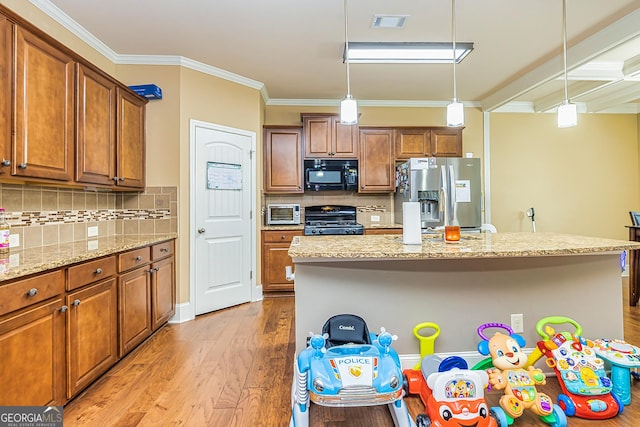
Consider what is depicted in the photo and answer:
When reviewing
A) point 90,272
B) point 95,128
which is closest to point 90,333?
point 90,272

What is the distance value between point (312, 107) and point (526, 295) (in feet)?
12.0

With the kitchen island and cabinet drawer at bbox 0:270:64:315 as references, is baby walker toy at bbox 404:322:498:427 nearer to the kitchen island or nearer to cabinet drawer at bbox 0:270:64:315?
the kitchen island

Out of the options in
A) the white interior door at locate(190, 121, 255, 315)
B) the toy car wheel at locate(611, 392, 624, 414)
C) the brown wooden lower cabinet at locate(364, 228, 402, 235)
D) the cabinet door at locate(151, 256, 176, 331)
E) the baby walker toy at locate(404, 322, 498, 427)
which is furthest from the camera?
the brown wooden lower cabinet at locate(364, 228, 402, 235)

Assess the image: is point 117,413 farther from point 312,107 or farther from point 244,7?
point 312,107

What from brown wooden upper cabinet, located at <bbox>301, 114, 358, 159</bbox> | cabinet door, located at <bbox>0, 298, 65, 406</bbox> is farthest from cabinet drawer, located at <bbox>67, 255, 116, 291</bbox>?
brown wooden upper cabinet, located at <bbox>301, 114, 358, 159</bbox>

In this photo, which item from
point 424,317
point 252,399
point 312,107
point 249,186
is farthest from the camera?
point 312,107

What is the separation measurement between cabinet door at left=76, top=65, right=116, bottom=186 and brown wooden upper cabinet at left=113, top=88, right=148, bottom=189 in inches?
3.2

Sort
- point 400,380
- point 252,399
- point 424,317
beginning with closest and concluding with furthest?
point 400,380 < point 252,399 < point 424,317

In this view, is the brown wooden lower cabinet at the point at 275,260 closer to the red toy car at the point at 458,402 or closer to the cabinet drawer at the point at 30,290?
the cabinet drawer at the point at 30,290

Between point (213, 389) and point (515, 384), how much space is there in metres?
1.76

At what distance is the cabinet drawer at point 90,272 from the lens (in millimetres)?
1878

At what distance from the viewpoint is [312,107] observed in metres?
4.88

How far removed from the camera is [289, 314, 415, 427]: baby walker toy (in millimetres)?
1525

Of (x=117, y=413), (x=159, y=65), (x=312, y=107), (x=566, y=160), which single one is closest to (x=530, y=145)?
(x=566, y=160)
